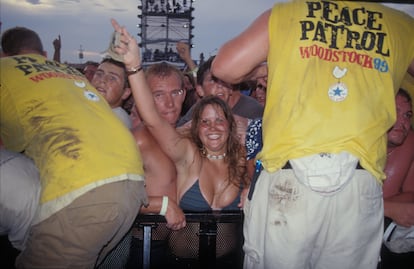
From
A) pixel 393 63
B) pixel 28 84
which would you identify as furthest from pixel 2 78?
pixel 393 63

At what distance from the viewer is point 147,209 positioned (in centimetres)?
215

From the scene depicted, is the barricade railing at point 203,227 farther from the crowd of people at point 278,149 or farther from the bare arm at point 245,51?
the bare arm at point 245,51

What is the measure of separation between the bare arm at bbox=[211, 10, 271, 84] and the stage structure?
87.1ft

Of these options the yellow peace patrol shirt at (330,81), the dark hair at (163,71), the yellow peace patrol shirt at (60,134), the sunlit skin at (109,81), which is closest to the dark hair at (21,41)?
the sunlit skin at (109,81)

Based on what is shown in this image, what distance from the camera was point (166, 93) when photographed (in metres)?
3.01

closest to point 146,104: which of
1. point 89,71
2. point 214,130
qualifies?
point 214,130

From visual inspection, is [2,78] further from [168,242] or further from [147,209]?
[168,242]

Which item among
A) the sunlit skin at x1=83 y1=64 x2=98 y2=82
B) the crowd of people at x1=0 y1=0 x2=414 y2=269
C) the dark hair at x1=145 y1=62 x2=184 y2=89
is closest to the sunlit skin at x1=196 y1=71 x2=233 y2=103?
the dark hair at x1=145 y1=62 x2=184 y2=89

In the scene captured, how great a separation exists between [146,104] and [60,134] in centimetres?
61

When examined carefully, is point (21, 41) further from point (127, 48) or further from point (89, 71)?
point (89, 71)

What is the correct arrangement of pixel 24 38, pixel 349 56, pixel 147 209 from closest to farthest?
pixel 349 56 → pixel 147 209 → pixel 24 38

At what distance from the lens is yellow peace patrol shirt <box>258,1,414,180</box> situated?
1.66 meters

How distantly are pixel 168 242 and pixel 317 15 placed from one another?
158 centimetres

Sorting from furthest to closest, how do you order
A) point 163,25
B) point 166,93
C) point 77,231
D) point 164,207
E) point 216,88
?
point 163,25 < point 216,88 < point 166,93 < point 164,207 < point 77,231
